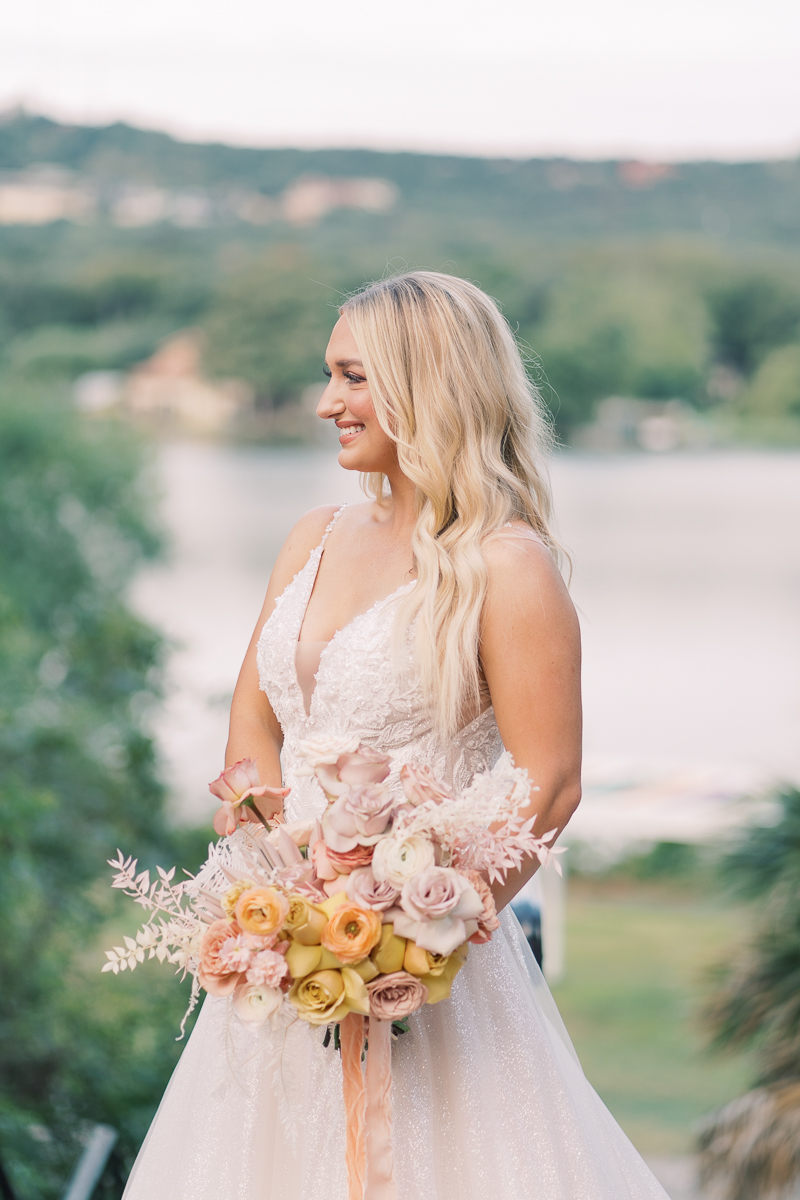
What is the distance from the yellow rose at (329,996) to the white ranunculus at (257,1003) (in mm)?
22

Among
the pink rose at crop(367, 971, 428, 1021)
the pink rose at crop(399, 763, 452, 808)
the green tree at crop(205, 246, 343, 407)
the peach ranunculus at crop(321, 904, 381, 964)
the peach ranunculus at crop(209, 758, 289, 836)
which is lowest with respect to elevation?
the pink rose at crop(367, 971, 428, 1021)

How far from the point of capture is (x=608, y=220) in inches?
363

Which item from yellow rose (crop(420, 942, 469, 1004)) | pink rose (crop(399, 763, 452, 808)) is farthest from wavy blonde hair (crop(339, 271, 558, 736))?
yellow rose (crop(420, 942, 469, 1004))

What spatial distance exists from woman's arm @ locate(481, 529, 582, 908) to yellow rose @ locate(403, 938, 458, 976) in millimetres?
224

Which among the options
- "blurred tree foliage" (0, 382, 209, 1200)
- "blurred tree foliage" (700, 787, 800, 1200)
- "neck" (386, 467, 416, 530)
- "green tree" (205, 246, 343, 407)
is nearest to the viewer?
"neck" (386, 467, 416, 530)

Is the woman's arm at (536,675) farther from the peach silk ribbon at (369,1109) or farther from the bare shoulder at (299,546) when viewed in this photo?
the bare shoulder at (299,546)

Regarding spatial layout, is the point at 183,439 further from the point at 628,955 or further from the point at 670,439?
the point at 628,955

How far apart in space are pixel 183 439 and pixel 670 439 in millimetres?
3759

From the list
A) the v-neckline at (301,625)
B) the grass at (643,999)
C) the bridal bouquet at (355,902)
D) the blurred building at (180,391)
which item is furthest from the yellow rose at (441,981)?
the blurred building at (180,391)

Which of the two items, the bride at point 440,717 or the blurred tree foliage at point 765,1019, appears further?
the blurred tree foliage at point 765,1019

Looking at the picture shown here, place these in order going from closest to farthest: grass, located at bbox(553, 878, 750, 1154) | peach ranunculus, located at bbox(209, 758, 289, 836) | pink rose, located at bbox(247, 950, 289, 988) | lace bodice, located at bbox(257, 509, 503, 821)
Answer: pink rose, located at bbox(247, 950, 289, 988), peach ranunculus, located at bbox(209, 758, 289, 836), lace bodice, located at bbox(257, 509, 503, 821), grass, located at bbox(553, 878, 750, 1154)

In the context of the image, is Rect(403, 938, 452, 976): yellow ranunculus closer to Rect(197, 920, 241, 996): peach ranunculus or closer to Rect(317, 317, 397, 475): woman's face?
Rect(197, 920, 241, 996): peach ranunculus

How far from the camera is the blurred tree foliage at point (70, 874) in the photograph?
17.0ft

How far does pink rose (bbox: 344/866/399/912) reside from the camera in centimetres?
129
